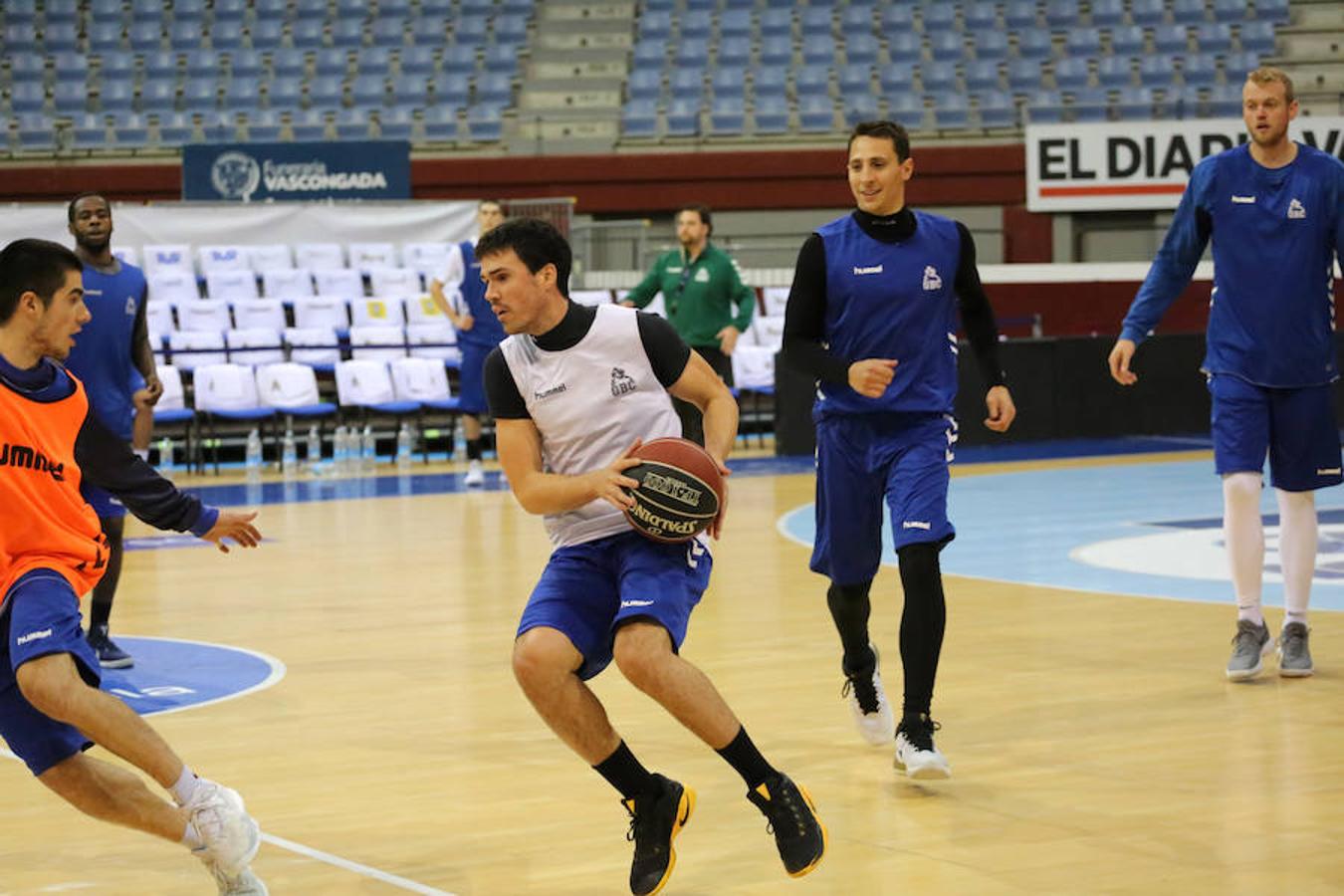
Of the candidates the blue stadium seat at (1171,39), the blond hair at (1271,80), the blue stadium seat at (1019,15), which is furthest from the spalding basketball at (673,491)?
the blue stadium seat at (1171,39)

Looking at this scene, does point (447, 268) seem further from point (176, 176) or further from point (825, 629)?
point (176, 176)

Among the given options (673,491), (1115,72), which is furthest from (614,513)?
(1115,72)

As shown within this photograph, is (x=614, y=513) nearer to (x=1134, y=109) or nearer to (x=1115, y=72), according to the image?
(x=1134, y=109)

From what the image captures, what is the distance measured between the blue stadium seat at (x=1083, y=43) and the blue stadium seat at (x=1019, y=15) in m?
0.57

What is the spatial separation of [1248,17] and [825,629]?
21720 mm

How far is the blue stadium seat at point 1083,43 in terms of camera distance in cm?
2761

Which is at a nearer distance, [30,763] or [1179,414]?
[30,763]

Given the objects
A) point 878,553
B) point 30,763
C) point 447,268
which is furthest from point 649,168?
point 30,763

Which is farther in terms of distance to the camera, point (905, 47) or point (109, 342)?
point (905, 47)

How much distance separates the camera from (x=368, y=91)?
87.3ft

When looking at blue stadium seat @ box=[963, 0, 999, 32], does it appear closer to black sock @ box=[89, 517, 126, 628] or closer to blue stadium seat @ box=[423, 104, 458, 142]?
blue stadium seat @ box=[423, 104, 458, 142]

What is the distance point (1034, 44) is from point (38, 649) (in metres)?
24.8

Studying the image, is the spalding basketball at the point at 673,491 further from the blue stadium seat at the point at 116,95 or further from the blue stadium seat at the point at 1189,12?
the blue stadium seat at the point at 1189,12

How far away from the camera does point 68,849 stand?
5.28 meters
